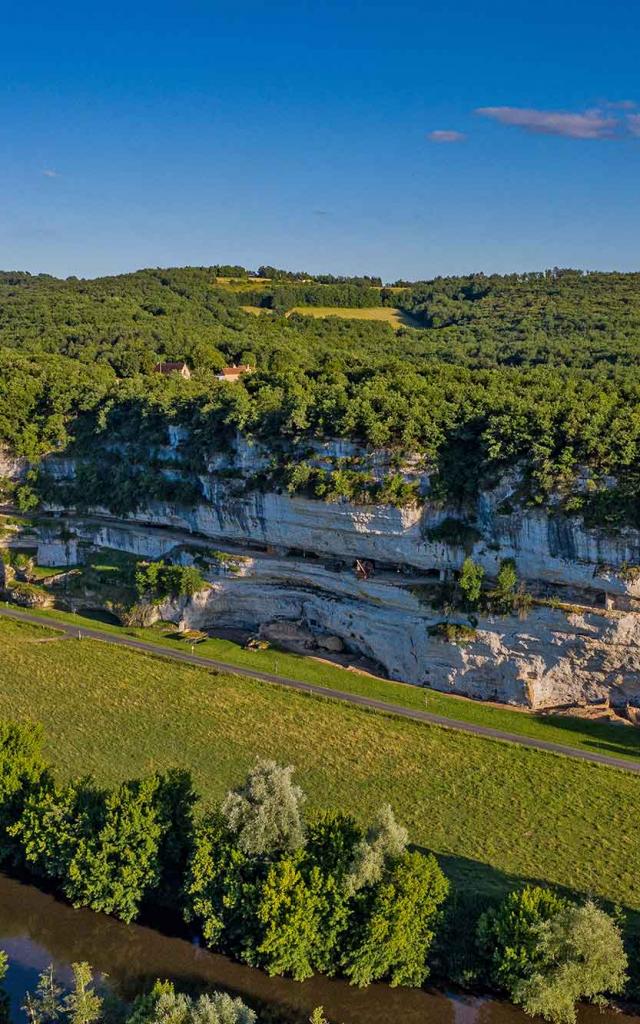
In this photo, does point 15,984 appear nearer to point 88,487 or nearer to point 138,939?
point 138,939

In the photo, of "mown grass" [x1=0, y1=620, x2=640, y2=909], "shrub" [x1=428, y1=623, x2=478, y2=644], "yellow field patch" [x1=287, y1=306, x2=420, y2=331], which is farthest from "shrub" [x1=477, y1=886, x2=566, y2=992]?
"yellow field patch" [x1=287, y1=306, x2=420, y2=331]

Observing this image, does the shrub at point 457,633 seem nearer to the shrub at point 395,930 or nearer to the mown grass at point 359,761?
the mown grass at point 359,761

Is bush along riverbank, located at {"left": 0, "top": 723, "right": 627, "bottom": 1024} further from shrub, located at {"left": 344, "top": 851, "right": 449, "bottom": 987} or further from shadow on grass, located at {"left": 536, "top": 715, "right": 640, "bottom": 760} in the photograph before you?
shadow on grass, located at {"left": 536, "top": 715, "right": 640, "bottom": 760}

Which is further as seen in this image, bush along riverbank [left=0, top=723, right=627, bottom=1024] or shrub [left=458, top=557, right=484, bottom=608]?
shrub [left=458, top=557, right=484, bottom=608]

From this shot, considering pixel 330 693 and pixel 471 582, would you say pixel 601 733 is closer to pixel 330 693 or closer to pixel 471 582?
pixel 471 582

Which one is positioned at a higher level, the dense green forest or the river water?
the dense green forest

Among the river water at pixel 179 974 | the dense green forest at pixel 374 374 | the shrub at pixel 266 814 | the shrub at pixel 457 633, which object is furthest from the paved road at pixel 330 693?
the shrub at pixel 266 814

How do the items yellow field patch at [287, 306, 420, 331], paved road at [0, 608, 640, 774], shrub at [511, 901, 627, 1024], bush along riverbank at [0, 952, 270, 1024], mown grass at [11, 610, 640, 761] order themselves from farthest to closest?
yellow field patch at [287, 306, 420, 331] < mown grass at [11, 610, 640, 761] < paved road at [0, 608, 640, 774] < shrub at [511, 901, 627, 1024] < bush along riverbank at [0, 952, 270, 1024]

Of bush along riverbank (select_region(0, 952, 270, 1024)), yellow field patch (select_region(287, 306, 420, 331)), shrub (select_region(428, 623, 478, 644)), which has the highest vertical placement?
yellow field patch (select_region(287, 306, 420, 331))
